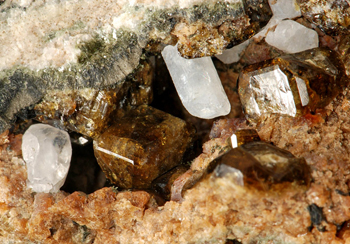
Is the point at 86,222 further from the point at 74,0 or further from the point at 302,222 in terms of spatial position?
the point at 74,0

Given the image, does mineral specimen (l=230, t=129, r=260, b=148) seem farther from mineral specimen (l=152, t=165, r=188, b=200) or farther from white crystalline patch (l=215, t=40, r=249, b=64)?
white crystalline patch (l=215, t=40, r=249, b=64)

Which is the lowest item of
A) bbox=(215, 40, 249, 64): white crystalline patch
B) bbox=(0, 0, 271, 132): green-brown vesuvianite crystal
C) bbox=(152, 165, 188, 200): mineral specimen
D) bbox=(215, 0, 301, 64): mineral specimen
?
bbox=(152, 165, 188, 200): mineral specimen

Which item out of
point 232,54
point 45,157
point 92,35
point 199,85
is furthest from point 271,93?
point 45,157

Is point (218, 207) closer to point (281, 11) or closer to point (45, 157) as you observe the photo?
point (45, 157)

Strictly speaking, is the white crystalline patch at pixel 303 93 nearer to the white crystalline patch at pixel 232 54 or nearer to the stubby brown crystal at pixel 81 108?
the white crystalline patch at pixel 232 54

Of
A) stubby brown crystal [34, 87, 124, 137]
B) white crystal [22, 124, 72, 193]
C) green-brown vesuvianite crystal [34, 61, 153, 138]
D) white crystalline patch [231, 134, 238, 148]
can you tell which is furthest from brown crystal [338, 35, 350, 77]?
white crystal [22, 124, 72, 193]

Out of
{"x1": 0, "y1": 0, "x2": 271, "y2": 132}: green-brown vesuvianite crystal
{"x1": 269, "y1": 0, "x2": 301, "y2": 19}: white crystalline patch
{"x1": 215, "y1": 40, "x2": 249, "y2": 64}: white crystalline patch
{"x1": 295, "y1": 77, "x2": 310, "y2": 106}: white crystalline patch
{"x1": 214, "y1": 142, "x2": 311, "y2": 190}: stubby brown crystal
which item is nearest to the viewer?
{"x1": 214, "y1": 142, "x2": 311, "y2": 190}: stubby brown crystal

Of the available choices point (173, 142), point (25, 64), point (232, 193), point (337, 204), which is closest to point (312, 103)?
point (337, 204)
